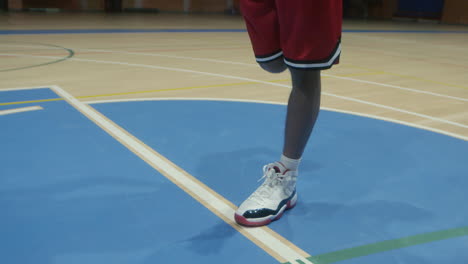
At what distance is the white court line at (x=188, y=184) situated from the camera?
3.92ft

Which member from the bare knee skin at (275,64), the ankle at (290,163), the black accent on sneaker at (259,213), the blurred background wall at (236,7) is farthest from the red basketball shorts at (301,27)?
the blurred background wall at (236,7)

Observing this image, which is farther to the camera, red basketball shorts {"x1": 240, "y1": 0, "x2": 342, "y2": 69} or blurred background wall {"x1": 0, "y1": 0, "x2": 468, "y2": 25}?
blurred background wall {"x1": 0, "y1": 0, "x2": 468, "y2": 25}

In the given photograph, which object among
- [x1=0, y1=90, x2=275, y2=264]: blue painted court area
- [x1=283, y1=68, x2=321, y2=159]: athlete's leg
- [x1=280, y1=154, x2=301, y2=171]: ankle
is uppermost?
[x1=283, y1=68, x2=321, y2=159]: athlete's leg

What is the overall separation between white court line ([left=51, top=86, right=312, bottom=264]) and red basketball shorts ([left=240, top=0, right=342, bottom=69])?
18.8 inches

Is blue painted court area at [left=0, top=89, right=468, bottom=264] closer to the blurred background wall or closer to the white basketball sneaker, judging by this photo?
the white basketball sneaker

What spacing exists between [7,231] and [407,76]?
141 inches

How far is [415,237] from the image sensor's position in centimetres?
127

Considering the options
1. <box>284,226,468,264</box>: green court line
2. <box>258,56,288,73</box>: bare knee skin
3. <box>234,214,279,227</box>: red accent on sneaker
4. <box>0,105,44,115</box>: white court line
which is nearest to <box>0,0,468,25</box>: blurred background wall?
<box>0,105,44,115</box>: white court line

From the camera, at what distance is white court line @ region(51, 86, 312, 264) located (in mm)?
1196

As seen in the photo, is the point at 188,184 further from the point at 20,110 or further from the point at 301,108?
the point at 20,110

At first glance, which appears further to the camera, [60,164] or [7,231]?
[60,164]

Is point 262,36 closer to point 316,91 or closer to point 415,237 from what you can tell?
point 316,91

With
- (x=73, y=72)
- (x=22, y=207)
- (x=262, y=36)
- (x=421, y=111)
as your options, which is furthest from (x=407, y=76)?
(x=22, y=207)

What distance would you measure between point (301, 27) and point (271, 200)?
0.51 m
